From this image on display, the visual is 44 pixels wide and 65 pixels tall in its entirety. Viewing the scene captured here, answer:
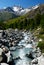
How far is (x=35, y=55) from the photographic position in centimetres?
3422

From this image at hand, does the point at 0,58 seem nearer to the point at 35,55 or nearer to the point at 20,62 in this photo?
the point at 20,62

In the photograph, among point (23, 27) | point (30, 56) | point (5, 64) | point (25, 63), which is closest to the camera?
point (5, 64)

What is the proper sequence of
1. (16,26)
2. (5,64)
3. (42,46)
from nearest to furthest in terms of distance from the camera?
(5,64), (42,46), (16,26)

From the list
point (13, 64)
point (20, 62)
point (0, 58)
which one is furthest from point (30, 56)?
point (0, 58)

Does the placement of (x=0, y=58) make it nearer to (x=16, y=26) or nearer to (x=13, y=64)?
(x=13, y=64)

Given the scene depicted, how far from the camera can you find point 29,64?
1119 inches

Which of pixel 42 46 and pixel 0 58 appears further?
pixel 42 46

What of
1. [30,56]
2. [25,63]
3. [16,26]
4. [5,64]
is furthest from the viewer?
[16,26]

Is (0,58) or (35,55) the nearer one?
(0,58)

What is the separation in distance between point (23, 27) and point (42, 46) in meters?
100

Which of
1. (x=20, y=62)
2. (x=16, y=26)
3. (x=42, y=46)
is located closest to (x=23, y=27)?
(x=16, y=26)

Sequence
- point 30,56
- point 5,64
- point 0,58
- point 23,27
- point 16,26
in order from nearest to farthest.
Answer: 1. point 5,64
2. point 0,58
3. point 30,56
4. point 23,27
5. point 16,26

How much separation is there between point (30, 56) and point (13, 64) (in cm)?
629

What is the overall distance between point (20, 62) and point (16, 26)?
12677 centimetres
